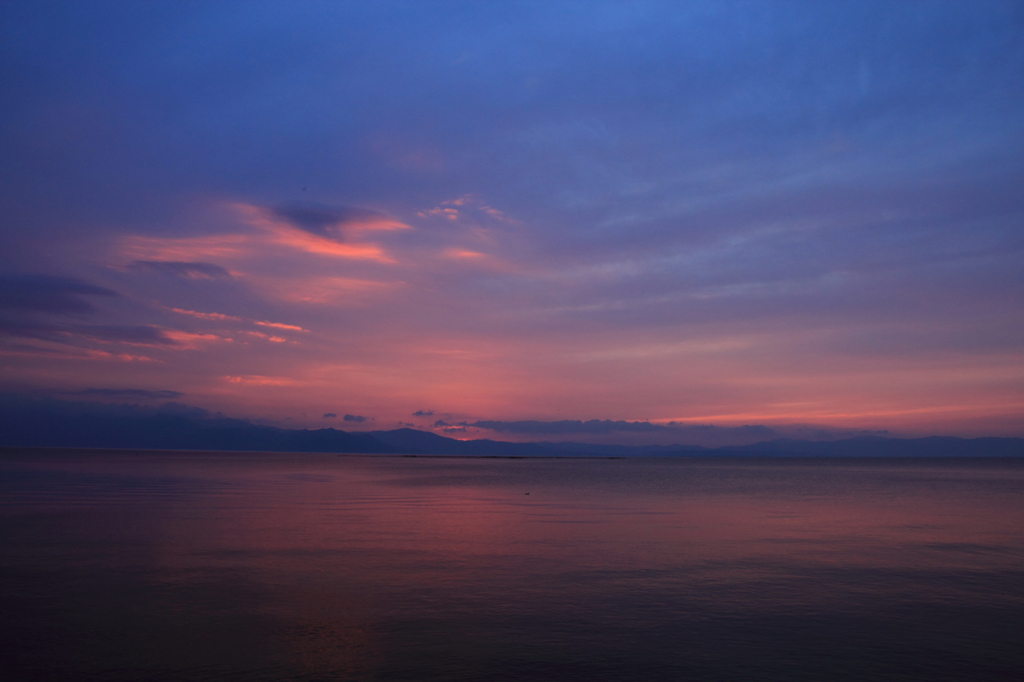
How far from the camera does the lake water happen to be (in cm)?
1341

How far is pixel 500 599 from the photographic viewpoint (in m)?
18.6

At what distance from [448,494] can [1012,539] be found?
40.4m

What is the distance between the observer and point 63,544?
85.8ft

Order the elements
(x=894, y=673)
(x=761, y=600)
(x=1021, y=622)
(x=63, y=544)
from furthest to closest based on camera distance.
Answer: (x=63, y=544) < (x=761, y=600) < (x=1021, y=622) < (x=894, y=673)

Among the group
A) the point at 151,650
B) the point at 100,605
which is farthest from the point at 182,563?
the point at 151,650

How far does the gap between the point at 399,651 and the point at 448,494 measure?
46085 millimetres

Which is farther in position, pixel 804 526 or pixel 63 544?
pixel 804 526

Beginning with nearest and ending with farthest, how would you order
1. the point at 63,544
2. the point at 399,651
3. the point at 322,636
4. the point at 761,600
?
the point at 399,651 → the point at 322,636 → the point at 761,600 → the point at 63,544

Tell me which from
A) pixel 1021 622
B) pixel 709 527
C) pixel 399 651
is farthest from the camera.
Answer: pixel 709 527

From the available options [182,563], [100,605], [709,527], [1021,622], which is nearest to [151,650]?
[100,605]

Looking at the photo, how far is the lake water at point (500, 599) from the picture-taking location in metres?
13.4

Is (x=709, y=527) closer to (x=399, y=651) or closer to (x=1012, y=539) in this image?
(x=1012, y=539)

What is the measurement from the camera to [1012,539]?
31.8 meters

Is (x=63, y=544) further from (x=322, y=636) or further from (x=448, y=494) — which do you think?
(x=448, y=494)
